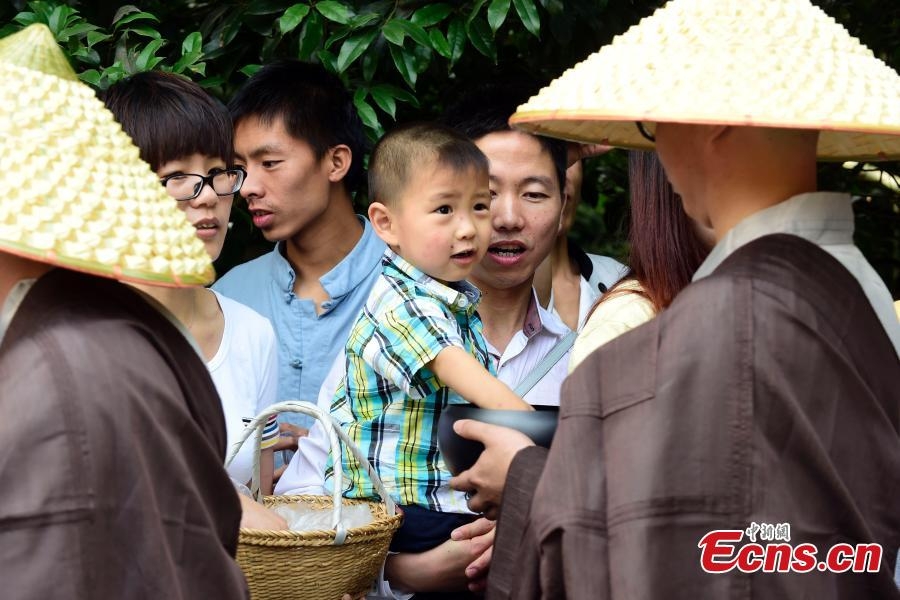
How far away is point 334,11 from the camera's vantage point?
394 cm

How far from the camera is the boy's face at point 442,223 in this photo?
3322mm

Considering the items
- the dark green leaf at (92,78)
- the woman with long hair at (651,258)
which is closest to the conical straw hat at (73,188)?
the woman with long hair at (651,258)

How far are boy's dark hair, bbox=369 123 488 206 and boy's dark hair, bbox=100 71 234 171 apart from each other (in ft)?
1.51

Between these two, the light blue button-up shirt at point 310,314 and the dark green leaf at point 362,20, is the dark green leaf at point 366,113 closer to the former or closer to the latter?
the dark green leaf at point 362,20

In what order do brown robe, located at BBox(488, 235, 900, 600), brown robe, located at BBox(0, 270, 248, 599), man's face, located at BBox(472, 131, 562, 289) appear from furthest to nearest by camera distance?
1. man's face, located at BBox(472, 131, 562, 289)
2. brown robe, located at BBox(488, 235, 900, 600)
3. brown robe, located at BBox(0, 270, 248, 599)

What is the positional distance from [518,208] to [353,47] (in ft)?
2.50

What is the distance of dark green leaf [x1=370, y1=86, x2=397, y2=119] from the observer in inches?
159

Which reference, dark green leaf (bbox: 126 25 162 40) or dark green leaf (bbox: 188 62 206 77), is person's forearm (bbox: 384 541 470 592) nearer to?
dark green leaf (bbox: 188 62 206 77)

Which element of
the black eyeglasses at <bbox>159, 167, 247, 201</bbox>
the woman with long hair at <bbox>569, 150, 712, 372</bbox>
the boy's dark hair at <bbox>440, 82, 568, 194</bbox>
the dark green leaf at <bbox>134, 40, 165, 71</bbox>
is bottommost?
the woman with long hair at <bbox>569, 150, 712, 372</bbox>

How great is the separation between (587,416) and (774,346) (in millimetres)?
343

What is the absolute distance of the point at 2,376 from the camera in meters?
1.87

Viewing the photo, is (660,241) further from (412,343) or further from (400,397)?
(400,397)

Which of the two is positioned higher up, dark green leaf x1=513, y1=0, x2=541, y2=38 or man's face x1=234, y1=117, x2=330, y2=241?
dark green leaf x1=513, y1=0, x2=541, y2=38

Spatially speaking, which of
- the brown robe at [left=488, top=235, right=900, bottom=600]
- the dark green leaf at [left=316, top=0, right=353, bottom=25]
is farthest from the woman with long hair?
Answer: the dark green leaf at [left=316, top=0, right=353, bottom=25]
